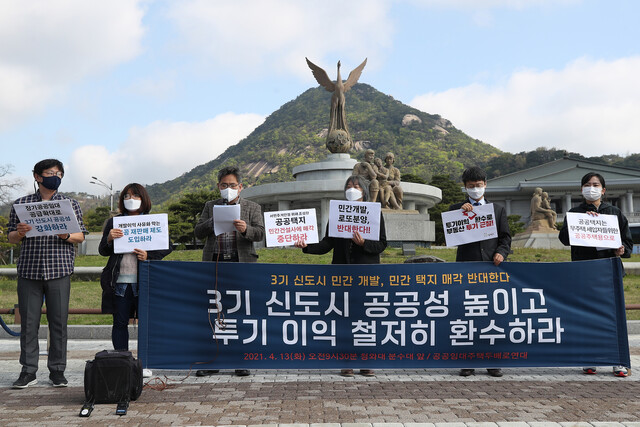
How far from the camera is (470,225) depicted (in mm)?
6094

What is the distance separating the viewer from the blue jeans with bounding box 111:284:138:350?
224 inches

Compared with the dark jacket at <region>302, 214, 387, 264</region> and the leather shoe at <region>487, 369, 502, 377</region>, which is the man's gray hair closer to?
the dark jacket at <region>302, 214, 387, 264</region>

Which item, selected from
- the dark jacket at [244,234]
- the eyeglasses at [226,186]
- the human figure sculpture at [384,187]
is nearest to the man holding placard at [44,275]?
the dark jacket at [244,234]

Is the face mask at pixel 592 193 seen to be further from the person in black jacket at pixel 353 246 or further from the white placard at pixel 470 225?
the person in black jacket at pixel 353 246

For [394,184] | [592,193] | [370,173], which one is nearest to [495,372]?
[592,193]

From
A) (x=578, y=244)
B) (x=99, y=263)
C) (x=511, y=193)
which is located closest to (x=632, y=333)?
(x=578, y=244)

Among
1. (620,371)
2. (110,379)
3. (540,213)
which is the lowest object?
(620,371)

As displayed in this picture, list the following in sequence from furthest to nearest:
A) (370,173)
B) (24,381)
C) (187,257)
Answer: (370,173) < (187,257) < (24,381)

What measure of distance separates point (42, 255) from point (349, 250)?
2978mm

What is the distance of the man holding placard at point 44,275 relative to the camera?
5508mm

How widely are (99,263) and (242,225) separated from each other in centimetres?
1594

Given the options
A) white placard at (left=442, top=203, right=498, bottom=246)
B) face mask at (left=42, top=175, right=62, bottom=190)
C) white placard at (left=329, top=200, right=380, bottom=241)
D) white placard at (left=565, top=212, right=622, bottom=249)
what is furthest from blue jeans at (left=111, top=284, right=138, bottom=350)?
white placard at (left=565, top=212, right=622, bottom=249)

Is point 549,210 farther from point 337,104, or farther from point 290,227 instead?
point 290,227

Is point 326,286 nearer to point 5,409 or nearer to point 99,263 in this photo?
point 5,409
